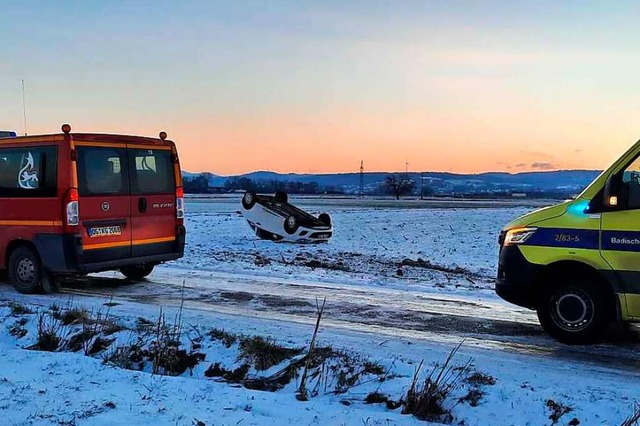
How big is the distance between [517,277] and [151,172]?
602cm

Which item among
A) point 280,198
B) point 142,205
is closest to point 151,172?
point 142,205

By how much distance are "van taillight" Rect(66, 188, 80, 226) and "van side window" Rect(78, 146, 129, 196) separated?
0.11 metres

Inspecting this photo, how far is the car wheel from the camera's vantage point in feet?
63.1

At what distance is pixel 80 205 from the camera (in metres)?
8.98

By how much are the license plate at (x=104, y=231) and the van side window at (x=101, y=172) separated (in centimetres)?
52

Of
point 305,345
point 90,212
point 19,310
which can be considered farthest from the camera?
point 90,212

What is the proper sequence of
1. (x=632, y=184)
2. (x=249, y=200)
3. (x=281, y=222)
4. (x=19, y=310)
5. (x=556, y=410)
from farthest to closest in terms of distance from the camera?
(x=249, y=200) < (x=281, y=222) < (x=19, y=310) < (x=632, y=184) < (x=556, y=410)

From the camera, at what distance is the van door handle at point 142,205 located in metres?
9.88

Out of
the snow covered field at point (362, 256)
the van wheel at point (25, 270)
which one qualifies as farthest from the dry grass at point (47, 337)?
the snow covered field at point (362, 256)

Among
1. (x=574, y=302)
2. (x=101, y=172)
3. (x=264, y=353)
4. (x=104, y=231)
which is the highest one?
(x=101, y=172)

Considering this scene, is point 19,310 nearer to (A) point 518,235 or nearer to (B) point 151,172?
(B) point 151,172

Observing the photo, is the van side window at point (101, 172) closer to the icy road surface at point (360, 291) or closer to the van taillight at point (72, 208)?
the van taillight at point (72, 208)

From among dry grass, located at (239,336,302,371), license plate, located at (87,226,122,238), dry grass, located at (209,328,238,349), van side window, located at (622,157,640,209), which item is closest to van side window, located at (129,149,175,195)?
license plate, located at (87,226,122,238)

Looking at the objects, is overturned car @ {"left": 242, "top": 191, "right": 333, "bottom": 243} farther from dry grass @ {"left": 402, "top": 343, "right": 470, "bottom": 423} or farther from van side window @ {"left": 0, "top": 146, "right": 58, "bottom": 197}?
dry grass @ {"left": 402, "top": 343, "right": 470, "bottom": 423}
